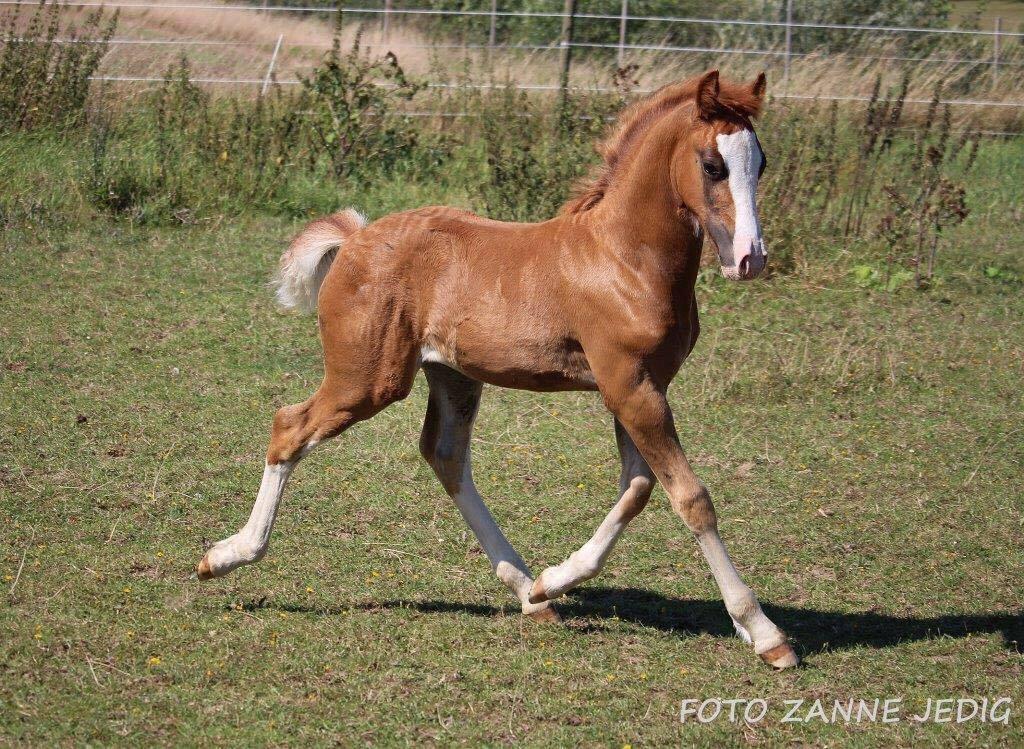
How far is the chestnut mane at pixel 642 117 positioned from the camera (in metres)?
4.46

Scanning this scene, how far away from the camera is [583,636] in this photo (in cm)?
496

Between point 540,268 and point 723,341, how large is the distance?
14.0 feet

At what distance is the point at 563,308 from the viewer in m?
4.77

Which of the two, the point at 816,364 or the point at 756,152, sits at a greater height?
the point at 756,152

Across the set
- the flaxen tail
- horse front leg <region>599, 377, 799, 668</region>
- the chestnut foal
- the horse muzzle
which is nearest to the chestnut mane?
the chestnut foal

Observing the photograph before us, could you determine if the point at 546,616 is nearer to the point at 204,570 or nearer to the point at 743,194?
the point at 204,570

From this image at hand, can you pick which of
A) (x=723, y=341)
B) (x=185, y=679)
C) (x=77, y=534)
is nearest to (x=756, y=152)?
A: (x=185, y=679)

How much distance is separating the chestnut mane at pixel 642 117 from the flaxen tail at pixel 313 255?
1.05 m

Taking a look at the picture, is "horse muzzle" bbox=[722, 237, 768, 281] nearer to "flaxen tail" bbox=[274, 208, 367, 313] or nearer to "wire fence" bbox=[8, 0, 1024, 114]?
"flaxen tail" bbox=[274, 208, 367, 313]

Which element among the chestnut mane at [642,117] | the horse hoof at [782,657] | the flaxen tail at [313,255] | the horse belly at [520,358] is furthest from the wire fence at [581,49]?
the horse hoof at [782,657]

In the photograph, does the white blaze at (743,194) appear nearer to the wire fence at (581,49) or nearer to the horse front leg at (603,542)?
the horse front leg at (603,542)

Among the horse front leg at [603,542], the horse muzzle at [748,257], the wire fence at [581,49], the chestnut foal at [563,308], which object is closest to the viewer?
the horse muzzle at [748,257]

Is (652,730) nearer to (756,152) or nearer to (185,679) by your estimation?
(185,679)

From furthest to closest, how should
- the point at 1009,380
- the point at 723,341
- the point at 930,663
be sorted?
1. the point at 723,341
2. the point at 1009,380
3. the point at 930,663
